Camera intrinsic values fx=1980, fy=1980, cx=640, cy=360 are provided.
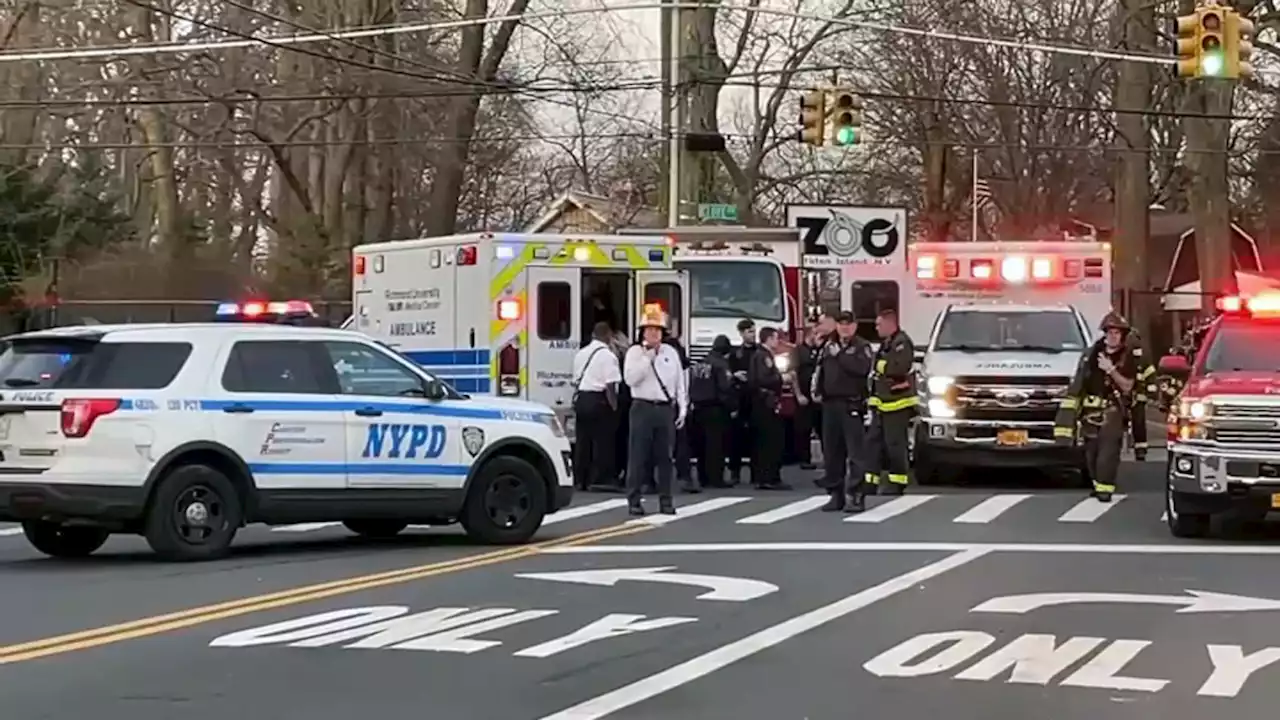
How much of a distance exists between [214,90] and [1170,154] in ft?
82.8

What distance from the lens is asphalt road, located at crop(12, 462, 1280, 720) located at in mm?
8773

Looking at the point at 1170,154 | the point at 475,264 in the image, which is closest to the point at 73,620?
the point at 475,264

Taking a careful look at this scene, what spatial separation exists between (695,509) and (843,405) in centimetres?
174

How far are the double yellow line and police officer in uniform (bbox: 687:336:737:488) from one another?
211 inches

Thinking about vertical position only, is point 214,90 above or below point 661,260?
above

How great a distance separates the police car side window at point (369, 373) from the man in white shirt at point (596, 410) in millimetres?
5194

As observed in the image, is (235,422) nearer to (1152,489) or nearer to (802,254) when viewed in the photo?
(1152,489)

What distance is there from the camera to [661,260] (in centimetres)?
2202

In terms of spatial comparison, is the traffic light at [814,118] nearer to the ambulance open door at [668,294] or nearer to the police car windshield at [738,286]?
the police car windshield at [738,286]

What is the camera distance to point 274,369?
14.4 meters

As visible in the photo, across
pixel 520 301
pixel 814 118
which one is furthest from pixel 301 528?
pixel 814 118

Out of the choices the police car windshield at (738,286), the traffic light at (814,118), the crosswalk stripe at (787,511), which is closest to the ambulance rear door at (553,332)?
the crosswalk stripe at (787,511)

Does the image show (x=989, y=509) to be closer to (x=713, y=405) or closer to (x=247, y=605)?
(x=713, y=405)

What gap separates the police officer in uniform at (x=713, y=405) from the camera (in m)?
20.9
